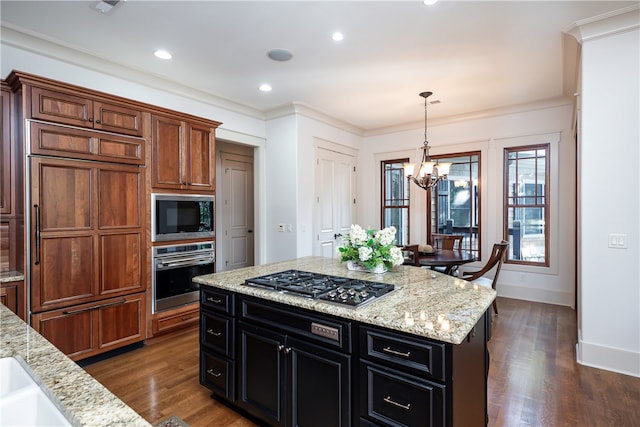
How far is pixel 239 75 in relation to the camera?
12.3 feet

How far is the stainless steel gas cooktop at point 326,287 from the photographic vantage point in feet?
5.69

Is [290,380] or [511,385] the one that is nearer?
[290,380]

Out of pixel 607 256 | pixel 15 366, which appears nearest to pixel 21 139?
pixel 15 366

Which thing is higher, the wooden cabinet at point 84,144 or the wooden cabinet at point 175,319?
the wooden cabinet at point 84,144

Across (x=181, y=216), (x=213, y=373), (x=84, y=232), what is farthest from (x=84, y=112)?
(x=213, y=373)

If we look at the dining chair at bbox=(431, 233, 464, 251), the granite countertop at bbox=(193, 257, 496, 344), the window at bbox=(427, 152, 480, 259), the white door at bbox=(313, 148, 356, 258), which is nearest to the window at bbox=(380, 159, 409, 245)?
the window at bbox=(427, 152, 480, 259)

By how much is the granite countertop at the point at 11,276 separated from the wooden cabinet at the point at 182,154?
1.26m

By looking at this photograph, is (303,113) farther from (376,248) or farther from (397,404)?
(397,404)

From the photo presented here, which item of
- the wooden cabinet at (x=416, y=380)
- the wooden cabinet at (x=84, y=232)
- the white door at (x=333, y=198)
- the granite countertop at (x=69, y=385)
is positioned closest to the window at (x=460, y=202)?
the white door at (x=333, y=198)

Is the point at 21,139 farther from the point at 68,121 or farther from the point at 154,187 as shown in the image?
the point at 154,187

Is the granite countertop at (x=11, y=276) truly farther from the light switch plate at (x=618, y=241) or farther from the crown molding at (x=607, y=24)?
the crown molding at (x=607, y=24)

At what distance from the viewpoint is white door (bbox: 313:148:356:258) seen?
527 centimetres

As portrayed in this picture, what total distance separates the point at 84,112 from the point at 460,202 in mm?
5125

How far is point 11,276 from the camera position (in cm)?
256
